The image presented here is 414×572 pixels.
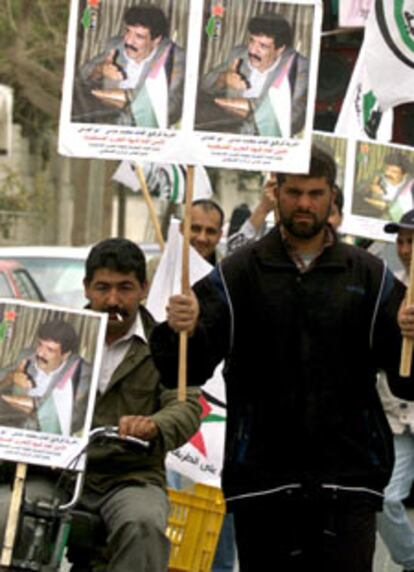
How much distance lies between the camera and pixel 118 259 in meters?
7.60

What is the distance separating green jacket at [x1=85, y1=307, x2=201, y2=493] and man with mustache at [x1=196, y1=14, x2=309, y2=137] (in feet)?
3.43

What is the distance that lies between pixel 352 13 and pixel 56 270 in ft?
11.0

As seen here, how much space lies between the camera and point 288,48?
6824 millimetres

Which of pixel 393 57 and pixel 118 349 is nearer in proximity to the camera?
pixel 118 349

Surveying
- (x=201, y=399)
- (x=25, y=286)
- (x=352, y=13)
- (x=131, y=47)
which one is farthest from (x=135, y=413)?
(x=25, y=286)

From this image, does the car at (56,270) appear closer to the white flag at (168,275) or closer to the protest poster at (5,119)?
the white flag at (168,275)

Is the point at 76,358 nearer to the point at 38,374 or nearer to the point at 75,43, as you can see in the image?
the point at 38,374

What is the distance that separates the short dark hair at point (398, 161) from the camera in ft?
34.7

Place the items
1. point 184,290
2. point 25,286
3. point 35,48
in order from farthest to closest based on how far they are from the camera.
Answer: point 35,48
point 25,286
point 184,290

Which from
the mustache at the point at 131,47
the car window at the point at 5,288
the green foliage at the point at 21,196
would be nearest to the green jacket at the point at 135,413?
the mustache at the point at 131,47

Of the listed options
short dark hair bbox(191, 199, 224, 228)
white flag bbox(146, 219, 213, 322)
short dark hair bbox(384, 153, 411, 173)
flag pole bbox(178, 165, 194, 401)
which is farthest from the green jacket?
short dark hair bbox(384, 153, 411, 173)

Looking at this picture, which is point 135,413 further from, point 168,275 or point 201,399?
point 168,275

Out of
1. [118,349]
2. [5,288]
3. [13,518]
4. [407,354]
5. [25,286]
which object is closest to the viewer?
[407,354]

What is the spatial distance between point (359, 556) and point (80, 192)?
2210 cm
